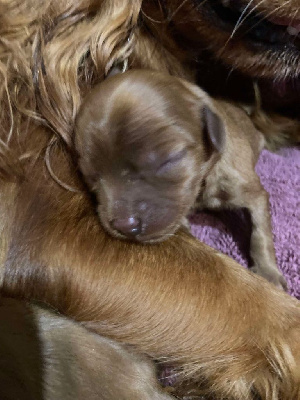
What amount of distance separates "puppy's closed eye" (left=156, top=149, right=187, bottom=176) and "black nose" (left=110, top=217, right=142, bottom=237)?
0.27 feet

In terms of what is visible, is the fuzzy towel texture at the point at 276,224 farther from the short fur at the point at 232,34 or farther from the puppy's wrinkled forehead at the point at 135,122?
the puppy's wrinkled forehead at the point at 135,122

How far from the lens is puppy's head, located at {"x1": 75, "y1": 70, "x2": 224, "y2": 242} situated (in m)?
0.85

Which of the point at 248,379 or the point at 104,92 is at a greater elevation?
the point at 104,92

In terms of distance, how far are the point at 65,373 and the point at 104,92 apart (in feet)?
1.46

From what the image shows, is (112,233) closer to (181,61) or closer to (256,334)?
(256,334)

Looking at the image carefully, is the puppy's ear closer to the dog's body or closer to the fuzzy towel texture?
the dog's body

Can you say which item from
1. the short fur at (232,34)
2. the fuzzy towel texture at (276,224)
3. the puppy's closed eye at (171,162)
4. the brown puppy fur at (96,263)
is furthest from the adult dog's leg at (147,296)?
the short fur at (232,34)

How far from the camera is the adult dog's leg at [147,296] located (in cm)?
87

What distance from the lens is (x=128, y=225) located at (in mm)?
851

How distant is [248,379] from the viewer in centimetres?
91

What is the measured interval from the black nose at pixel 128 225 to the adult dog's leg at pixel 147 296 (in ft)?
0.14

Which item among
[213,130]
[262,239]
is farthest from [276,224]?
[213,130]

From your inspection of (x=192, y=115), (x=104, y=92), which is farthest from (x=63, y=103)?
(x=192, y=115)

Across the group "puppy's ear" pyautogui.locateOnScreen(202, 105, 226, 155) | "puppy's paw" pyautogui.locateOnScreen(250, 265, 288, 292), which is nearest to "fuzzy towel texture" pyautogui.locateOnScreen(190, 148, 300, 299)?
"puppy's paw" pyautogui.locateOnScreen(250, 265, 288, 292)
